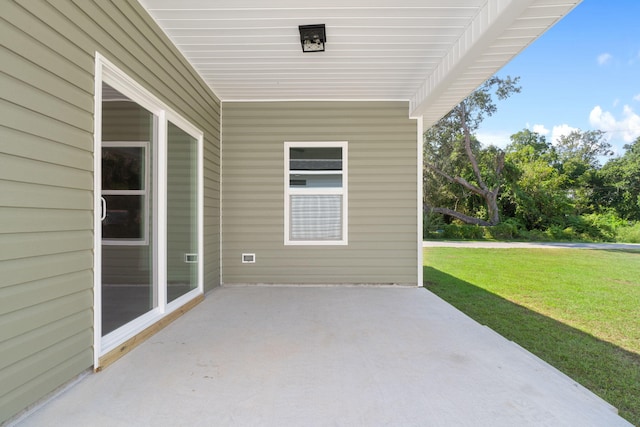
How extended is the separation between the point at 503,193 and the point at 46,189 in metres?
18.8

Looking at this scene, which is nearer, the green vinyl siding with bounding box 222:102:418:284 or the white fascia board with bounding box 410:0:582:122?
the white fascia board with bounding box 410:0:582:122

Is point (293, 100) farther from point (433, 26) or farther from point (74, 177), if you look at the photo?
point (74, 177)

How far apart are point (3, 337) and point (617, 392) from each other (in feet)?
12.7

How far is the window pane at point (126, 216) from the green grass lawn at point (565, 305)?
3.99 m

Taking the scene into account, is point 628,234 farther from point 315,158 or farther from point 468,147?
point 315,158

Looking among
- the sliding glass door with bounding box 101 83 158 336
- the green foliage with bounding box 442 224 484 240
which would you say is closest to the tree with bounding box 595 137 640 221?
the green foliage with bounding box 442 224 484 240

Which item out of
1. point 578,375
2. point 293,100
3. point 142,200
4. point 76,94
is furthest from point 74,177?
point 578,375

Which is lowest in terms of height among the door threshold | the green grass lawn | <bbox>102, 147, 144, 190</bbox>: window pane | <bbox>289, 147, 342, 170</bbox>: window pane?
the green grass lawn

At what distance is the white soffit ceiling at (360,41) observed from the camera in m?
2.60

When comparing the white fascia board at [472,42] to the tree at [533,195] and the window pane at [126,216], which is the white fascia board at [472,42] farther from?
the tree at [533,195]

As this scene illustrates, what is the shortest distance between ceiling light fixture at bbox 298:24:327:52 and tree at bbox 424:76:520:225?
13.9m

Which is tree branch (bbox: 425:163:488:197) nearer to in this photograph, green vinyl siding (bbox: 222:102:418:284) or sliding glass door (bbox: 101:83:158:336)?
green vinyl siding (bbox: 222:102:418:284)

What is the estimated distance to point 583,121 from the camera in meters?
26.6

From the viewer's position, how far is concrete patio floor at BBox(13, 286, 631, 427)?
163 cm
